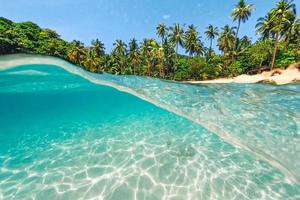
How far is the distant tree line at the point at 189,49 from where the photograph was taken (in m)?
36.8

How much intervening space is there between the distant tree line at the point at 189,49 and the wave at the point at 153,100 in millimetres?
4440

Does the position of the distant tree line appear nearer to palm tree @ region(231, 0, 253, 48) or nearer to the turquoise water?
palm tree @ region(231, 0, 253, 48)

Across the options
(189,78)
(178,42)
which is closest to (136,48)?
(178,42)

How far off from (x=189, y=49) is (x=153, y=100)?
129 ft

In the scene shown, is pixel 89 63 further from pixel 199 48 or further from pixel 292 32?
pixel 292 32

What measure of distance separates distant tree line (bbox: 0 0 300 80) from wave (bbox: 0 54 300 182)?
444cm

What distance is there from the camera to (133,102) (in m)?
25.2

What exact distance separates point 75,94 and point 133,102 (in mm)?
9270

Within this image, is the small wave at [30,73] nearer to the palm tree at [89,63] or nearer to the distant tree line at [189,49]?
the distant tree line at [189,49]

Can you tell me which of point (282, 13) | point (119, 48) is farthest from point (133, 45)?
point (282, 13)

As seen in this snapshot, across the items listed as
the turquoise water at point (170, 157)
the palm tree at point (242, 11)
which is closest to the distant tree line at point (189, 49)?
the palm tree at point (242, 11)

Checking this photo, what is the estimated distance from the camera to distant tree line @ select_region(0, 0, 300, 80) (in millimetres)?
36812

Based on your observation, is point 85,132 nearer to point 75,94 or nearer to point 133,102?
point 133,102

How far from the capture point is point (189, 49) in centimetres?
5428
